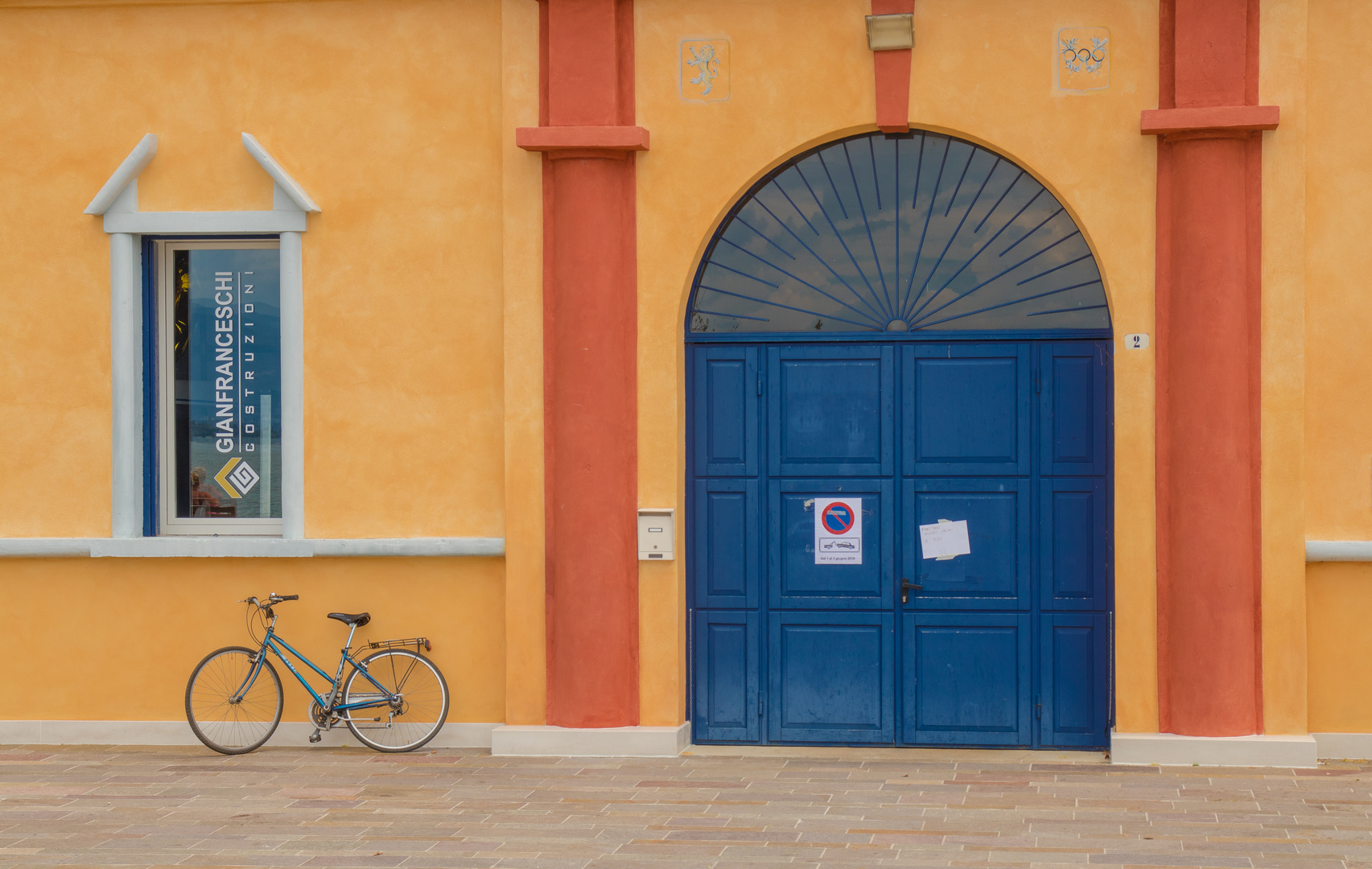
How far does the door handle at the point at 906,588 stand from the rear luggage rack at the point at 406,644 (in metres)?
2.90

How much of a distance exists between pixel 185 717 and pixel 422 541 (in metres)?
1.93

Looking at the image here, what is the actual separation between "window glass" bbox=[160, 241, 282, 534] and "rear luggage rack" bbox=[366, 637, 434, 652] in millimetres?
1063

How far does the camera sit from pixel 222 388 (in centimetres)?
898

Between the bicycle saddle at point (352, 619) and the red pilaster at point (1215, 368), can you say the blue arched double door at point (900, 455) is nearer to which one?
the red pilaster at point (1215, 368)

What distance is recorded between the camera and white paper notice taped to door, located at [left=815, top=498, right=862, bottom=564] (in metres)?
8.49

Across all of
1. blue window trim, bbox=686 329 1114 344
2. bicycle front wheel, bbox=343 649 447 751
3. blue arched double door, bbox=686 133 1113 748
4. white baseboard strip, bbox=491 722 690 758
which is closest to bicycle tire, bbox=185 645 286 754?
bicycle front wheel, bbox=343 649 447 751

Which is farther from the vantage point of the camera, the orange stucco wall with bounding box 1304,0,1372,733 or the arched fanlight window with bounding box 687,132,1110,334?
the arched fanlight window with bounding box 687,132,1110,334

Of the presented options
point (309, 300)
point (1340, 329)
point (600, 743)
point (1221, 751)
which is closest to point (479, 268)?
point (309, 300)

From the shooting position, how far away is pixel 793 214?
8.56 meters

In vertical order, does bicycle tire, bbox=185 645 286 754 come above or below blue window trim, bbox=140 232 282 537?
below

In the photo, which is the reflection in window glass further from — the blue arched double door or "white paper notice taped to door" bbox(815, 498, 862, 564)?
"white paper notice taped to door" bbox(815, 498, 862, 564)

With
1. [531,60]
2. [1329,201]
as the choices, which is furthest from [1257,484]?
[531,60]

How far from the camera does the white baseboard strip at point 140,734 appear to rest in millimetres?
8641

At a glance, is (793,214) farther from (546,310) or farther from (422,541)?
(422,541)
